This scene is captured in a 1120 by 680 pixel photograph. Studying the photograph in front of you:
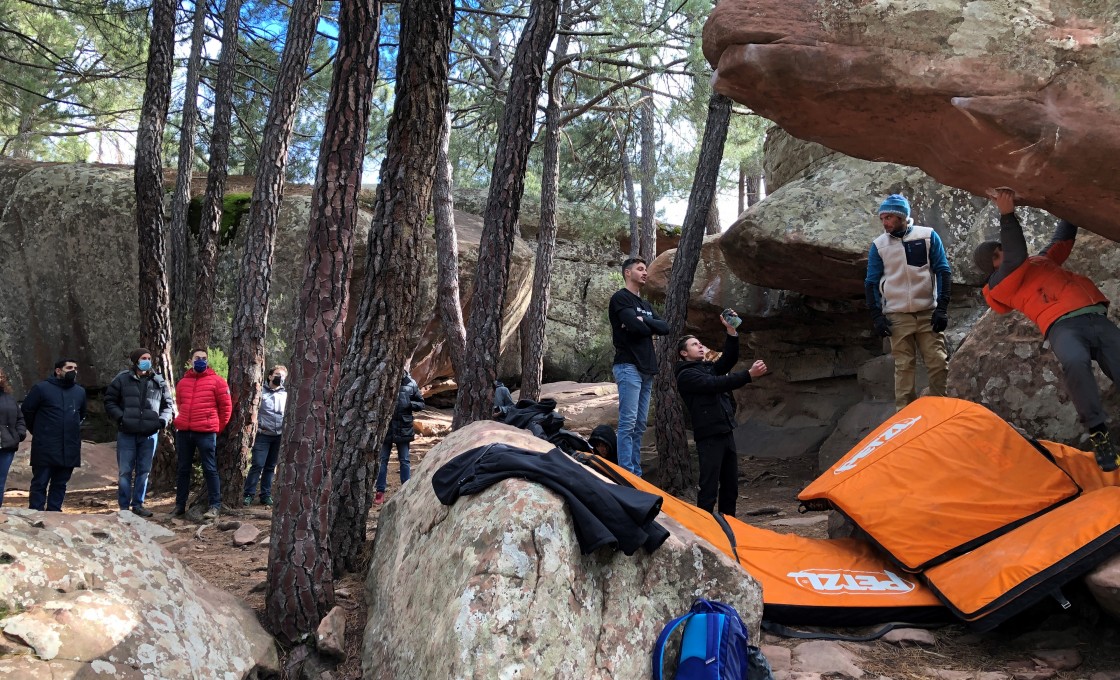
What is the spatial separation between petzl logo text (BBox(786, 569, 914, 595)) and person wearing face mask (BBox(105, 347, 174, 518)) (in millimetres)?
5531

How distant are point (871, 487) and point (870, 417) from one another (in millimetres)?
4320

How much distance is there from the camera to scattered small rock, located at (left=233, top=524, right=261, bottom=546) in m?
6.23

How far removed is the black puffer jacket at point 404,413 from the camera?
25.7ft

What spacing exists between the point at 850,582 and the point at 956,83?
106 inches

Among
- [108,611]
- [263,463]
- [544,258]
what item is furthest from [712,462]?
[544,258]

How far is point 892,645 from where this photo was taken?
3904mm

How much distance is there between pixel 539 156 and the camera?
1703 cm

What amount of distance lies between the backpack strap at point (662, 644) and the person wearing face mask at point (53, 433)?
5.62 meters

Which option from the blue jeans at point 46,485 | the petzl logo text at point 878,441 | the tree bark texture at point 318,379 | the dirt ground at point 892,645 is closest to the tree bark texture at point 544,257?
the dirt ground at point 892,645

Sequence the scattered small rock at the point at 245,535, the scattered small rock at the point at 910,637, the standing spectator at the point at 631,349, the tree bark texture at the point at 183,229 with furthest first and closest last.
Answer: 1. the tree bark texture at the point at 183,229
2. the standing spectator at the point at 631,349
3. the scattered small rock at the point at 245,535
4. the scattered small rock at the point at 910,637

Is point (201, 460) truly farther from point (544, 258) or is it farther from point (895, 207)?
point (895, 207)

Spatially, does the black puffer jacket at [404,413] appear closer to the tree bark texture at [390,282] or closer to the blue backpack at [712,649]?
the tree bark texture at [390,282]

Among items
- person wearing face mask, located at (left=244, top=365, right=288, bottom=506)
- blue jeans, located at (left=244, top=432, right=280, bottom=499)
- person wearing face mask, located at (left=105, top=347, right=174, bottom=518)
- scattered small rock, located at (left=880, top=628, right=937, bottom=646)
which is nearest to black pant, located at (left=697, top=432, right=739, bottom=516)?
scattered small rock, located at (left=880, top=628, right=937, bottom=646)

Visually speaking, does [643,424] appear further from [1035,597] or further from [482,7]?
[482,7]
